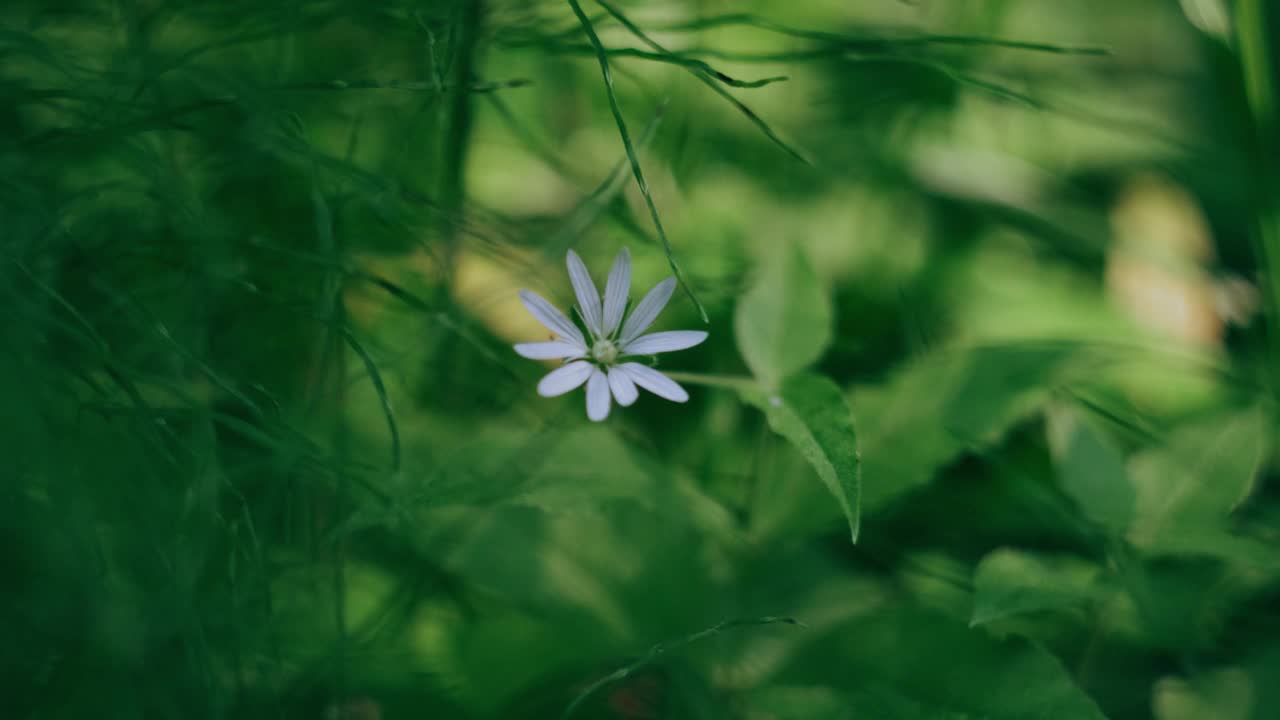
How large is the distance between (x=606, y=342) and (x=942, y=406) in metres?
0.66

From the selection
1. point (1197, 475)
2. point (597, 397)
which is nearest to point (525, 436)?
point (597, 397)

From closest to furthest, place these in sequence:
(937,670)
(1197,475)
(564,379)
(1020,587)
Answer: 1. (564,379)
2. (1020,587)
3. (937,670)
4. (1197,475)

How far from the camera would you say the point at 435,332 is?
1853 mm

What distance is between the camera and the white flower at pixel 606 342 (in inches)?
45.9

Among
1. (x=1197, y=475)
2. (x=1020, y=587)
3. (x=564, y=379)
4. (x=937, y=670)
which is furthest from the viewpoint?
(x=1197, y=475)

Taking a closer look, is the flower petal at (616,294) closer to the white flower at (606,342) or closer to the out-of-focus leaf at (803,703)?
the white flower at (606,342)

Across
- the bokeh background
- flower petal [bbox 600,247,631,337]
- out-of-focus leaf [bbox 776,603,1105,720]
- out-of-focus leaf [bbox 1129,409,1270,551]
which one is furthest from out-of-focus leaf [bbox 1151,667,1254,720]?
flower petal [bbox 600,247,631,337]

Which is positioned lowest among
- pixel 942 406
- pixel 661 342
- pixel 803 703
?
pixel 803 703

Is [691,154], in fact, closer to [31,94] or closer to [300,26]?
[300,26]

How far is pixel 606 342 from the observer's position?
4.39 ft

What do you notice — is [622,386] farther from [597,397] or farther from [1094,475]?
[1094,475]

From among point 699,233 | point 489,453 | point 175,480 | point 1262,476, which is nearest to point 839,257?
point 699,233

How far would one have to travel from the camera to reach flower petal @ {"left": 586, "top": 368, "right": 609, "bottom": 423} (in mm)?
1149

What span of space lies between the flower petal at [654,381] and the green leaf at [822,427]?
17cm
